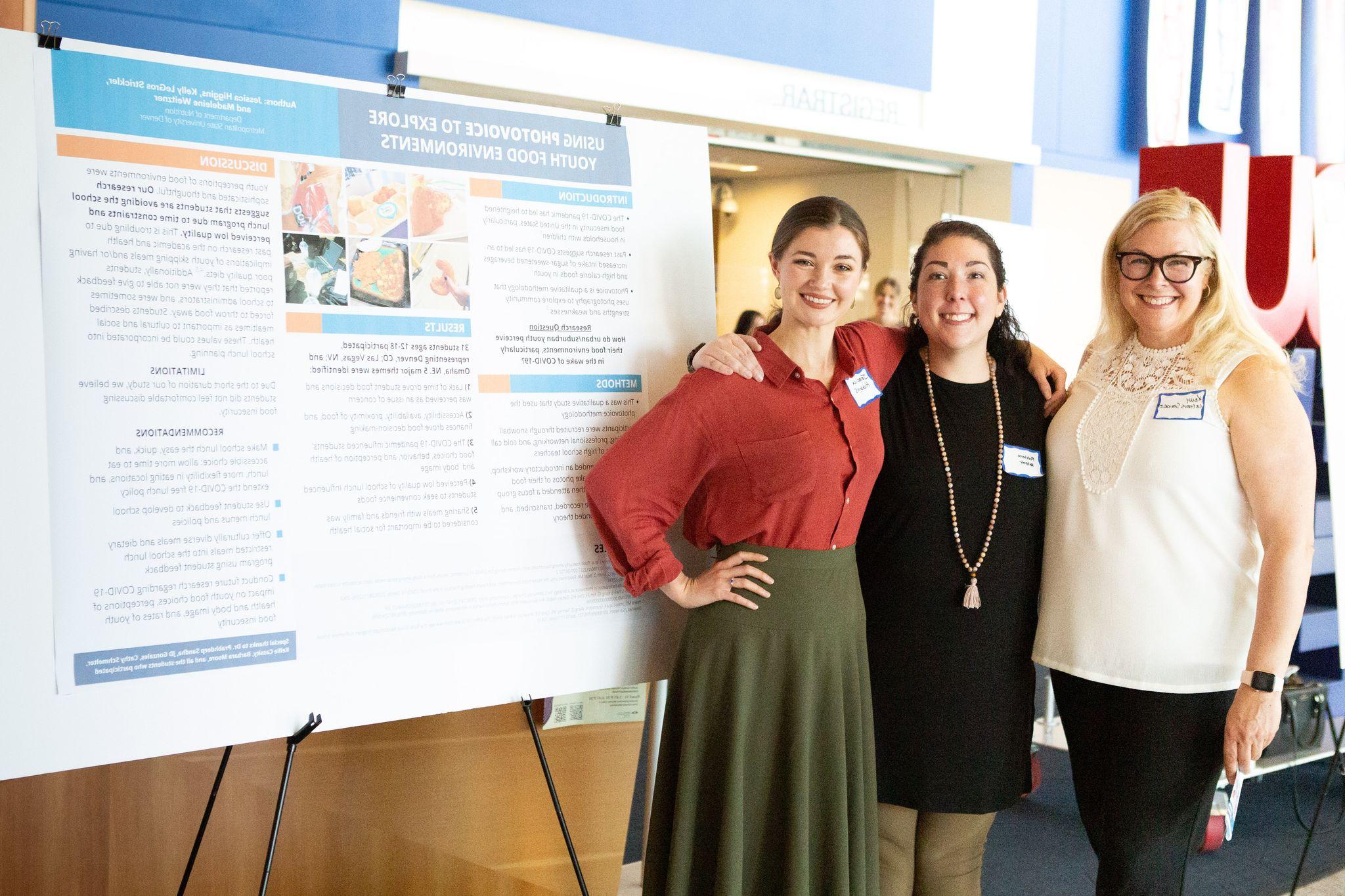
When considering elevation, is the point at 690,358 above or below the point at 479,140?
below

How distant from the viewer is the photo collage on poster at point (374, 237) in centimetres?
185

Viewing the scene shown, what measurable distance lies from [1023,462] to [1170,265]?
1.56ft

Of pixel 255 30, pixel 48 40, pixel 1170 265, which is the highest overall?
pixel 255 30

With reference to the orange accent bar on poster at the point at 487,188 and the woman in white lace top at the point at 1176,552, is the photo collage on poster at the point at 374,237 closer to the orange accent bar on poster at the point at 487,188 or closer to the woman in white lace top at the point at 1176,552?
the orange accent bar on poster at the point at 487,188

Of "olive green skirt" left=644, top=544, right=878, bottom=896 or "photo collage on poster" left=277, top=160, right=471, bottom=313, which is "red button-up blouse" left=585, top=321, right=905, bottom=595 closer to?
"olive green skirt" left=644, top=544, right=878, bottom=896

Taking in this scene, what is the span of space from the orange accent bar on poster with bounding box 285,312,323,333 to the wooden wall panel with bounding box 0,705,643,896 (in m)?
1.14

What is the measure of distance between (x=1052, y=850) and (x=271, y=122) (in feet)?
10.5

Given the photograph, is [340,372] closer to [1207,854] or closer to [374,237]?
[374,237]

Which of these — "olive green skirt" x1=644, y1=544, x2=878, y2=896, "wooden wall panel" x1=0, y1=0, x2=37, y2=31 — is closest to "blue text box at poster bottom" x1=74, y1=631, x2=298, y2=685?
"olive green skirt" x1=644, y1=544, x2=878, y2=896

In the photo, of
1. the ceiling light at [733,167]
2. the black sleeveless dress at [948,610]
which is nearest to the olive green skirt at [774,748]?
the black sleeveless dress at [948,610]

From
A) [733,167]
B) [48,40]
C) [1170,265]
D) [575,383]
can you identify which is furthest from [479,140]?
[733,167]

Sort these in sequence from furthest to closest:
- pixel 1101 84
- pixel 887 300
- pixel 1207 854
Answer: pixel 887 300 → pixel 1101 84 → pixel 1207 854

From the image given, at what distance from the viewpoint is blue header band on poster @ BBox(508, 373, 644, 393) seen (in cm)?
206

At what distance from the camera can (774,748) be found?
205cm
